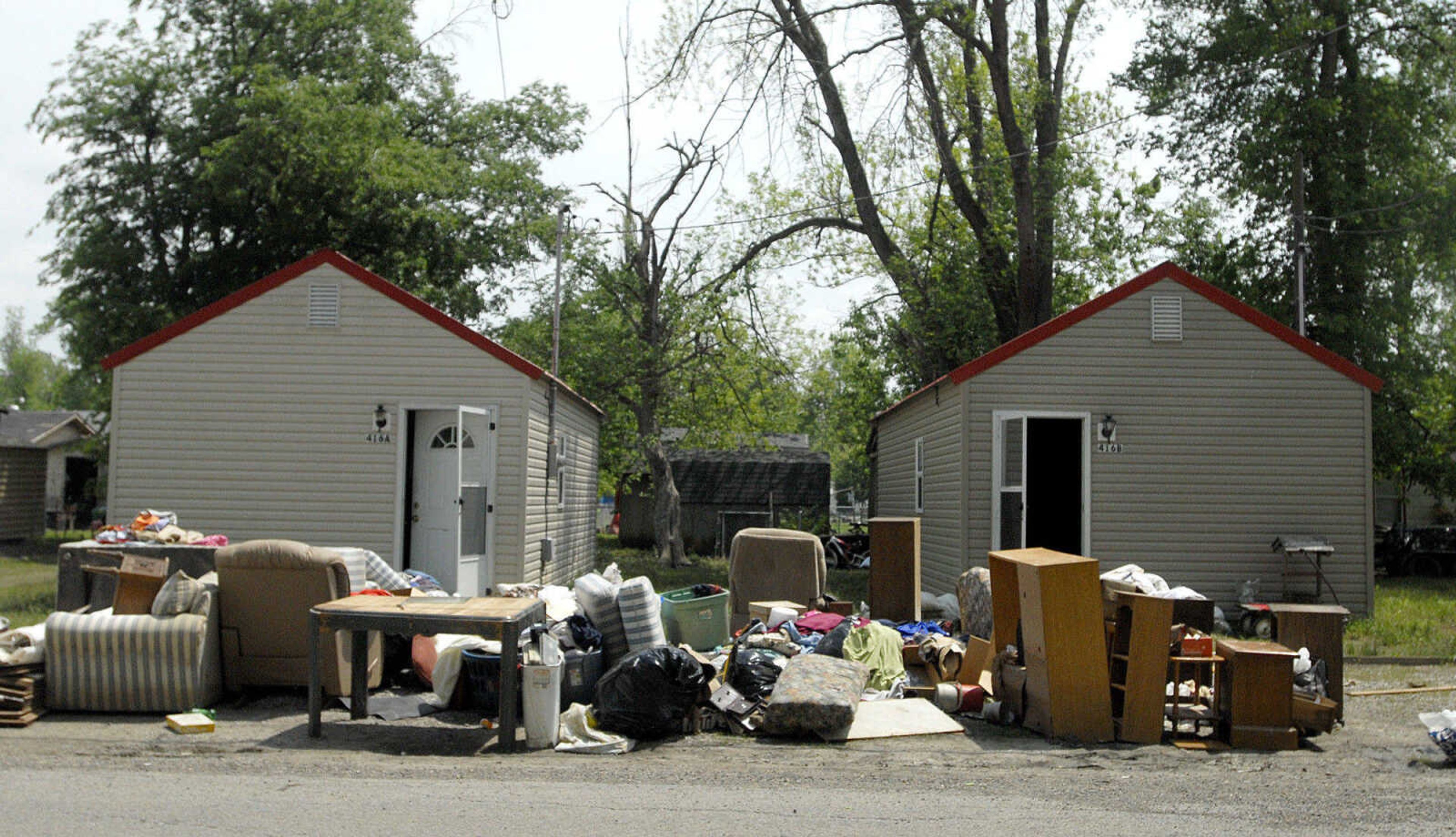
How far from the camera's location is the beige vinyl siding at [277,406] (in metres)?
14.4

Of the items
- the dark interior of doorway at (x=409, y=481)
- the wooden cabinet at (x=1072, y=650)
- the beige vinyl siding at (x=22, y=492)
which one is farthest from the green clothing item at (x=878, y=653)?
the beige vinyl siding at (x=22, y=492)

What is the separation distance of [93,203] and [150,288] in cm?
247

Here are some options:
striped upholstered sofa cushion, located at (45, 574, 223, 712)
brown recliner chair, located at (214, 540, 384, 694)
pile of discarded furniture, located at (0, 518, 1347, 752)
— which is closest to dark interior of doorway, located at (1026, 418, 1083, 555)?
pile of discarded furniture, located at (0, 518, 1347, 752)

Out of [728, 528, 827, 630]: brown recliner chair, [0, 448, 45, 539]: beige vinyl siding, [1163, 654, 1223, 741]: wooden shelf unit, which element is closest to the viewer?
[1163, 654, 1223, 741]: wooden shelf unit

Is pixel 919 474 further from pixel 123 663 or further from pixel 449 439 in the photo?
pixel 123 663

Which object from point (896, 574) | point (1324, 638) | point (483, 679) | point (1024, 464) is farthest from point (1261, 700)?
point (1024, 464)

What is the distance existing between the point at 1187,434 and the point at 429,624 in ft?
33.2

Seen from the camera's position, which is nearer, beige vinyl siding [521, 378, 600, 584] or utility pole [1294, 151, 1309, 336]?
beige vinyl siding [521, 378, 600, 584]

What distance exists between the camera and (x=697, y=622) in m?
10.6

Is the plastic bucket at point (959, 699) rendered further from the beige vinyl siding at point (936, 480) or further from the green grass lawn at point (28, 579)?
the green grass lawn at point (28, 579)

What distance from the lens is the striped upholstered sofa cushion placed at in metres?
8.42

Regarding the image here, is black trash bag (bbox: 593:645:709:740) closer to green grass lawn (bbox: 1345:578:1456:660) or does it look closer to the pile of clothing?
the pile of clothing

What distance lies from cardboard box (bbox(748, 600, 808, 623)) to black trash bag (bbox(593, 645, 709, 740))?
269 centimetres

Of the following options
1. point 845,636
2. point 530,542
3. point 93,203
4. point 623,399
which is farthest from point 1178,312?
point 93,203
